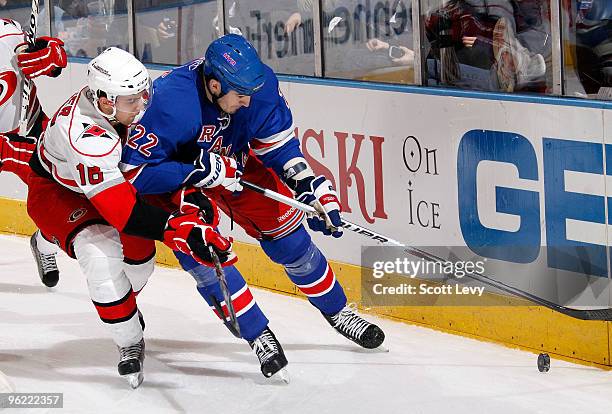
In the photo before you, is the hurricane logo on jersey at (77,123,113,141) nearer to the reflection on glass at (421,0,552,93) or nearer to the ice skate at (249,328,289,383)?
the ice skate at (249,328,289,383)

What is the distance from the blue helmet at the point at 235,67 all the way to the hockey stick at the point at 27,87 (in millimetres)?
1224

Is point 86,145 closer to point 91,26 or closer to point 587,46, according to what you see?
point 587,46

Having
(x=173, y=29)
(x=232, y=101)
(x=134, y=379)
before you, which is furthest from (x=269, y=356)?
(x=173, y=29)

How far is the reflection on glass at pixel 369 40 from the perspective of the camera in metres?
4.81

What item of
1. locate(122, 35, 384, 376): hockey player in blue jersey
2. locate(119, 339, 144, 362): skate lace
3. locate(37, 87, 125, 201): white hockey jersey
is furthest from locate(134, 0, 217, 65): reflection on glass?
locate(119, 339, 144, 362): skate lace

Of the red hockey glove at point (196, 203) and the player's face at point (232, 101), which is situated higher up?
the player's face at point (232, 101)

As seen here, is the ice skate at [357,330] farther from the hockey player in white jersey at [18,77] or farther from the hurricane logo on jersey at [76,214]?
the hockey player in white jersey at [18,77]

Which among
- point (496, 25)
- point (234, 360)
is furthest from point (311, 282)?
point (496, 25)

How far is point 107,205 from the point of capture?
3.66m

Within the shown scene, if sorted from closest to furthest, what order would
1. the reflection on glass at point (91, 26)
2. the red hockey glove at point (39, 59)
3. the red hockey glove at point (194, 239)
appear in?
the red hockey glove at point (194, 239)
the red hockey glove at point (39, 59)
the reflection on glass at point (91, 26)

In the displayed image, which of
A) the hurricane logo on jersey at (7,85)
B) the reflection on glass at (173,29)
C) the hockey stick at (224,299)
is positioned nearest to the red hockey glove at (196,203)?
the hockey stick at (224,299)

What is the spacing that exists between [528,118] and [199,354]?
1.37 metres

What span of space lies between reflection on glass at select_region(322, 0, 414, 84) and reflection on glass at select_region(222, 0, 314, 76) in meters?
0.12

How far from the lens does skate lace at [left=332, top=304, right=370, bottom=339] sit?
14.1 feet
